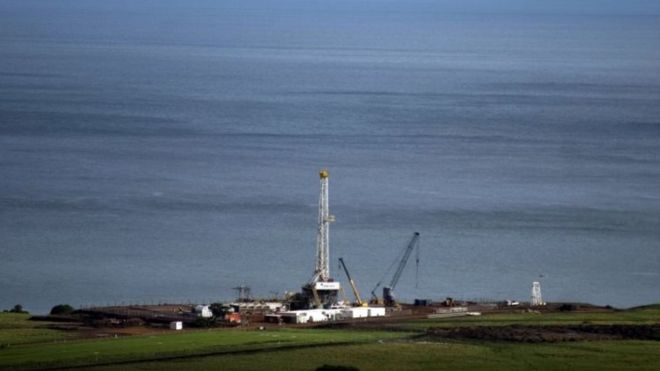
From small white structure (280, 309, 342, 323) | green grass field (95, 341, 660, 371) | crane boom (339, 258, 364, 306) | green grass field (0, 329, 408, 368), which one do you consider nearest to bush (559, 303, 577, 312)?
crane boom (339, 258, 364, 306)

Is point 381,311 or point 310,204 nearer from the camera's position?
point 381,311

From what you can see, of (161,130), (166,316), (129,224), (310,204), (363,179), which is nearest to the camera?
(166,316)

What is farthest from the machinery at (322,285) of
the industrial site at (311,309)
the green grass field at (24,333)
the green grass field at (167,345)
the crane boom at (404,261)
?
the green grass field at (24,333)

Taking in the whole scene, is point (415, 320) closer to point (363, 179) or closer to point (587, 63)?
point (363, 179)

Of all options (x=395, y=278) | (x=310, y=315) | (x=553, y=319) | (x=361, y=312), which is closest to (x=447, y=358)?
(x=310, y=315)

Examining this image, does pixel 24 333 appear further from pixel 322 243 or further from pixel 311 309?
pixel 322 243

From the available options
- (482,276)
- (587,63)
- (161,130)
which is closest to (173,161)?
(161,130)
